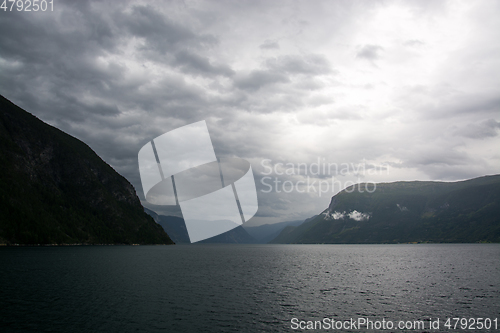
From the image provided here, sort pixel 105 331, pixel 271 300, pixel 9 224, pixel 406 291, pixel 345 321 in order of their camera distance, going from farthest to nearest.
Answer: pixel 9 224, pixel 406 291, pixel 271 300, pixel 345 321, pixel 105 331

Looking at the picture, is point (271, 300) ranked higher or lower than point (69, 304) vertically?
lower

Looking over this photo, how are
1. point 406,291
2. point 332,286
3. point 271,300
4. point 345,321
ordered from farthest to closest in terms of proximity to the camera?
1. point 332,286
2. point 406,291
3. point 271,300
4. point 345,321

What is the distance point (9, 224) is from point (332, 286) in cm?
22811

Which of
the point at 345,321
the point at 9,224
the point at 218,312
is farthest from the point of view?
the point at 9,224

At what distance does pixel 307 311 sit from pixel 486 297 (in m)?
38.1

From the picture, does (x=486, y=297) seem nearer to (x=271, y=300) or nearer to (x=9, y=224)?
(x=271, y=300)

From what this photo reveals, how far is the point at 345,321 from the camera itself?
127 feet

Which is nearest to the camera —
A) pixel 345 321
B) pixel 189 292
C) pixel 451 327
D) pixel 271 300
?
pixel 451 327

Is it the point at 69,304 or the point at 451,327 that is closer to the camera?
the point at 451,327

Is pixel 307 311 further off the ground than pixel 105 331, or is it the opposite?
pixel 105 331

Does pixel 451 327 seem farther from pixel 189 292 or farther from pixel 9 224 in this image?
pixel 9 224

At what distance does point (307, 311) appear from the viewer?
43562 mm

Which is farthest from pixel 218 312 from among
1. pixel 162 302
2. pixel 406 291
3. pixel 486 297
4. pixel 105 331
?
pixel 486 297

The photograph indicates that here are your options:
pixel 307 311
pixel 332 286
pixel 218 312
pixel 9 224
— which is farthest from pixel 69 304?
pixel 9 224
